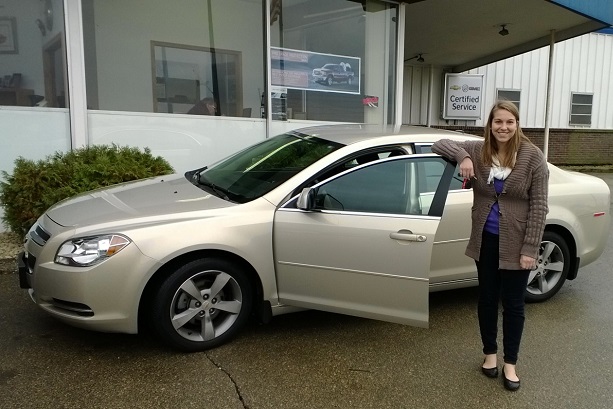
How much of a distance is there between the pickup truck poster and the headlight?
5.29 metres

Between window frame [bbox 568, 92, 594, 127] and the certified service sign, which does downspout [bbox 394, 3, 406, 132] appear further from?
window frame [bbox 568, 92, 594, 127]

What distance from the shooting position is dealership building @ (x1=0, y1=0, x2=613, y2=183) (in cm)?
624

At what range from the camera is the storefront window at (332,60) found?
782 cm

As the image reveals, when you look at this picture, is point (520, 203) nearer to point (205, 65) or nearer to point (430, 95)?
point (205, 65)

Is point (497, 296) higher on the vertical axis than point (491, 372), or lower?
higher

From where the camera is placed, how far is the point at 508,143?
2.74m

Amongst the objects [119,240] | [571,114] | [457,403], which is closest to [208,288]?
[119,240]

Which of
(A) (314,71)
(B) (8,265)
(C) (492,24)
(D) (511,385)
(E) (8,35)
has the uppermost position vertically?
(C) (492,24)

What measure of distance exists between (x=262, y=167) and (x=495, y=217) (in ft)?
5.95

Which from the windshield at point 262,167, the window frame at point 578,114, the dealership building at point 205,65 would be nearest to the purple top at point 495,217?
the windshield at point 262,167

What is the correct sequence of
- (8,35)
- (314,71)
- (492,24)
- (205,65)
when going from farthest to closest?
1. (492,24)
2. (314,71)
3. (205,65)
4. (8,35)

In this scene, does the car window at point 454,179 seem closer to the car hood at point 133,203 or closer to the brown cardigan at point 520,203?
the brown cardigan at point 520,203

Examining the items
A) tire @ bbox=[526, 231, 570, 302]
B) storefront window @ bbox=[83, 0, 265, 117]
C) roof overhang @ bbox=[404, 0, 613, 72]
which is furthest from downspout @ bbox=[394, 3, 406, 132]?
tire @ bbox=[526, 231, 570, 302]


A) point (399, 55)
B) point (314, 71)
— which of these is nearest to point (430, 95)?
point (399, 55)
